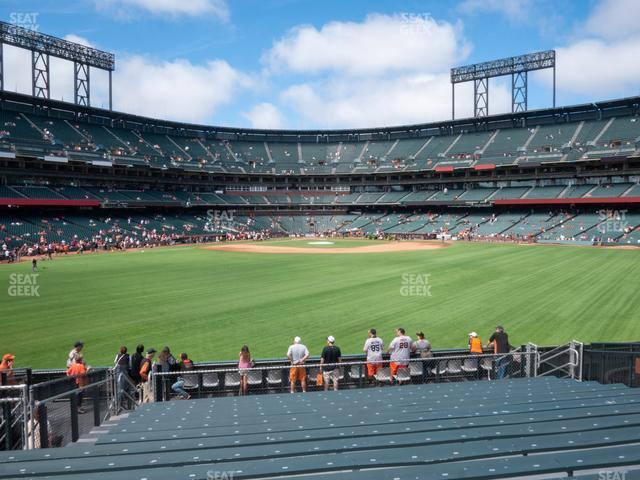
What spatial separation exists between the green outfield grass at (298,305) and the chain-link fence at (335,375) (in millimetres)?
3845

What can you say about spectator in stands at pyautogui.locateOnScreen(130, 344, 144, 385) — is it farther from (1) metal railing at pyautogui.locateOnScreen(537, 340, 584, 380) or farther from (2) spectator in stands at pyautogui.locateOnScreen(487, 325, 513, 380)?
(1) metal railing at pyautogui.locateOnScreen(537, 340, 584, 380)

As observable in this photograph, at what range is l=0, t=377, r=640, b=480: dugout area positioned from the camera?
4.06 m

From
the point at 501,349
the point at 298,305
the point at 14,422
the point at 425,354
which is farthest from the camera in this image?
the point at 298,305

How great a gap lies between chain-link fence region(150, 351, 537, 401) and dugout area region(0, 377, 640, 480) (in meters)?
2.56

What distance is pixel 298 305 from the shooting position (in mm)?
22297

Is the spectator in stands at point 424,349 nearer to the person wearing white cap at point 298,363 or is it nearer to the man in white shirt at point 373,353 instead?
the man in white shirt at point 373,353

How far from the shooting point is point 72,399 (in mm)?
6734

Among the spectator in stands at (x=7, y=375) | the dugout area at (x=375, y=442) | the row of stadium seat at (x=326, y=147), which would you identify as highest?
the row of stadium seat at (x=326, y=147)

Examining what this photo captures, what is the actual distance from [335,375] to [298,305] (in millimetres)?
11500

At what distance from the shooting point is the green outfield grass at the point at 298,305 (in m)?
16.6

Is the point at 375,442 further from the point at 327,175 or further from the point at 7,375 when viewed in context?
the point at 327,175

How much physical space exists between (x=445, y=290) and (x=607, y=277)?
40.5 feet

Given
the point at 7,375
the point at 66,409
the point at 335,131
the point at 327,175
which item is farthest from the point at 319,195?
the point at 66,409

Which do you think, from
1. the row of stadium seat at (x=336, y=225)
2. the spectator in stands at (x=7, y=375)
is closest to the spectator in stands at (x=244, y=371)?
the spectator in stands at (x=7, y=375)
